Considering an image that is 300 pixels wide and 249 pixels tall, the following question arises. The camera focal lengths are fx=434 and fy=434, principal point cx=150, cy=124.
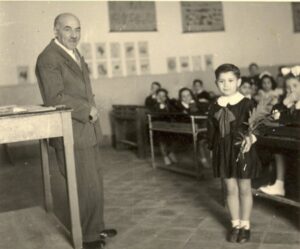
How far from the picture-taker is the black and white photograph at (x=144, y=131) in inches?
117

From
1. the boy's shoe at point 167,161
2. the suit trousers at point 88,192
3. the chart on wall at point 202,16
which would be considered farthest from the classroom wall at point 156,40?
the suit trousers at point 88,192

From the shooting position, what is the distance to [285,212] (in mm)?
3596

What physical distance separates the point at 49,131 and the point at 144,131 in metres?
4.29

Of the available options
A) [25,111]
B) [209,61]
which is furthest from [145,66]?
[25,111]

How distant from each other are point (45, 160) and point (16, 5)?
15.5 ft

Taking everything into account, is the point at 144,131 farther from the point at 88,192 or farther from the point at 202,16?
the point at 88,192

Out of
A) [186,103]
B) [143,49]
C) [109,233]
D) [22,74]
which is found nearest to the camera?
[109,233]

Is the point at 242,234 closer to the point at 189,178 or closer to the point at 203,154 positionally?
the point at 189,178

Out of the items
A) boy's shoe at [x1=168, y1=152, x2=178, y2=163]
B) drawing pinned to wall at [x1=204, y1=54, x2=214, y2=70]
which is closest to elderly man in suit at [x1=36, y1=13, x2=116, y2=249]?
boy's shoe at [x1=168, y1=152, x2=178, y2=163]

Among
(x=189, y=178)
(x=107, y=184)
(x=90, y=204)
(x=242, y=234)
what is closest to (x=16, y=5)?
(x=107, y=184)

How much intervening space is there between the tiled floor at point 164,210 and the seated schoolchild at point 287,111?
0.65 ft

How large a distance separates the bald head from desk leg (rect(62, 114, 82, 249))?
1.91 feet

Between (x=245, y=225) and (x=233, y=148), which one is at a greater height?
(x=233, y=148)

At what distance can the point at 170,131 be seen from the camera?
5547 millimetres
